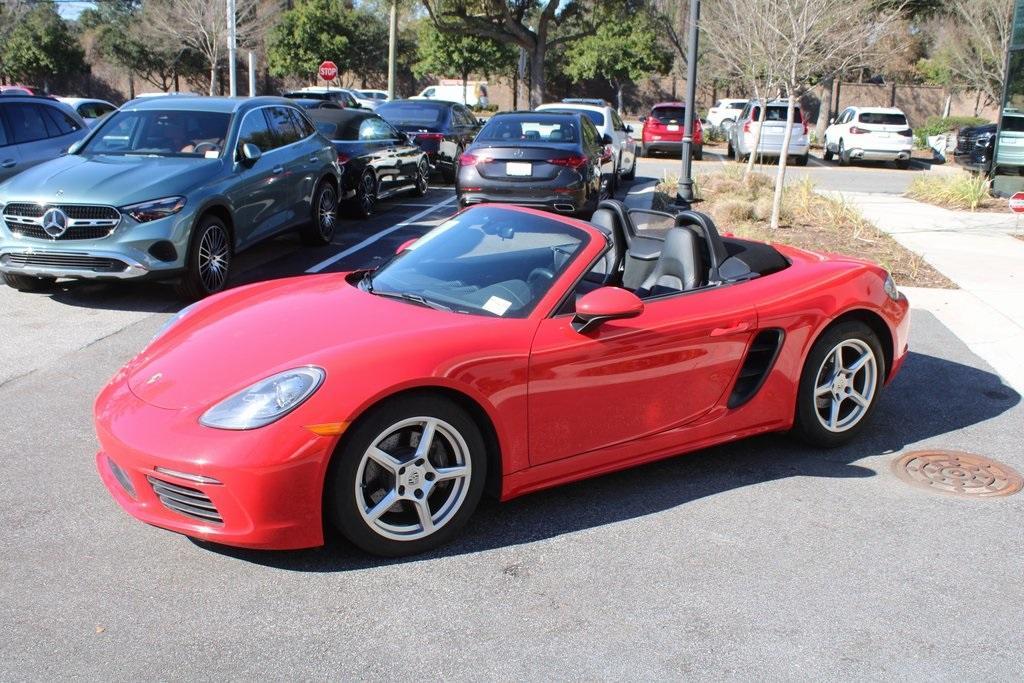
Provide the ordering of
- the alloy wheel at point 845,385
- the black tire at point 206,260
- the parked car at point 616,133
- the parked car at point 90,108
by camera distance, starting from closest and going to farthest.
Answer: the alloy wheel at point 845,385 → the black tire at point 206,260 → the parked car at point 616,133 → the parked car at point 90,108

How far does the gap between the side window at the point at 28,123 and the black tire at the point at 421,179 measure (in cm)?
547

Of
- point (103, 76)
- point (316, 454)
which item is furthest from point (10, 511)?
point (103, 76)

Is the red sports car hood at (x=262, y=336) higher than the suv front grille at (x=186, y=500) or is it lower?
higher

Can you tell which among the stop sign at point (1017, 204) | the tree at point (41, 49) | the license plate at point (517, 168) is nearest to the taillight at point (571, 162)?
the license plate at point (517, 168)

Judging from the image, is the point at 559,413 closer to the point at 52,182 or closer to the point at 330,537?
the point at 330,537

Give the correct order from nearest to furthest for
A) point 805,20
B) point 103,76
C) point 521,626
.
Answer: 1. point 521,626
2. point 805,20
3. point 103,76

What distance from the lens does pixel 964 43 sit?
103 ft

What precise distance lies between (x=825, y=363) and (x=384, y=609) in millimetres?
2794

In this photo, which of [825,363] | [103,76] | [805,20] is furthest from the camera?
[103,76]

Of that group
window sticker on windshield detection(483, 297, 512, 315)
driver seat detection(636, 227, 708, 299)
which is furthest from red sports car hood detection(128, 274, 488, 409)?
driver seat detection(636, 227, 708, 299)

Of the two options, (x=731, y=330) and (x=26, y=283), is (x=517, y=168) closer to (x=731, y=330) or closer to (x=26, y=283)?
(x=26, y=283)

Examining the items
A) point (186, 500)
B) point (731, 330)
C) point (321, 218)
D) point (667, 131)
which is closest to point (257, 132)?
point (321, 218)

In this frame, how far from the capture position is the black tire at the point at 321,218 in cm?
1103

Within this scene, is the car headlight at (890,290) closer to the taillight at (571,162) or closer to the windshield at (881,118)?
the taillight at (571,162)
